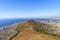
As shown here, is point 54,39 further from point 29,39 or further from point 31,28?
→ point 31,28

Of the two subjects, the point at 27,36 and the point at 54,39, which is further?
the point at 27,36

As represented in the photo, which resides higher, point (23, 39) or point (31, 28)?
point (31, 28)

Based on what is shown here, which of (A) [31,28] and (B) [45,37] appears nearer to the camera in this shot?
(B) [45,37]

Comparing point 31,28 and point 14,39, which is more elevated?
point 31,28

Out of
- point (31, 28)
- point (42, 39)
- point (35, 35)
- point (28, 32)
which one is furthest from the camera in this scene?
point (31, 28)

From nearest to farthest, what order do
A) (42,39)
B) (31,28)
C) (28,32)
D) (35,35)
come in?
1. (42,39)
2. (35,35)
3. (28,32)
4. (31,28)

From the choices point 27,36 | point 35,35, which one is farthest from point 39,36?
point 27,36

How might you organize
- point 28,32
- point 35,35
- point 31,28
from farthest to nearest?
point 31,28 < point 28,32 < point 35,35

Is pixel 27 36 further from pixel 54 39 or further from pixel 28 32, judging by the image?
pixel 54 39

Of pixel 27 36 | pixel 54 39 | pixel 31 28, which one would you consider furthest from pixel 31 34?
pixel 54 39
